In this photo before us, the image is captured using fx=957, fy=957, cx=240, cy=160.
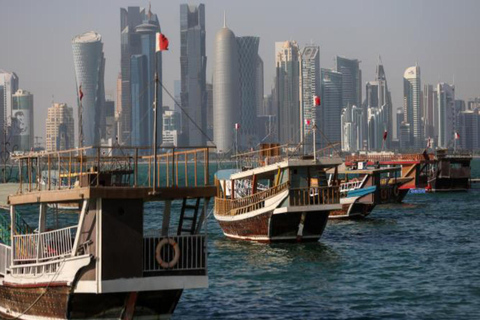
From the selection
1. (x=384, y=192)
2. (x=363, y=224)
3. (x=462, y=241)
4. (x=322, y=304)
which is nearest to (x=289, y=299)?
(x=322, y=304)

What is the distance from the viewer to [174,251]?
2488 cm

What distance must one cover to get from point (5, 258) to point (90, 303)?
16.7 ft

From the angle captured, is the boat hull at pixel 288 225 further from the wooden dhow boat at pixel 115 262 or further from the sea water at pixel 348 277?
the wooden dhow boat at pixel 115 262

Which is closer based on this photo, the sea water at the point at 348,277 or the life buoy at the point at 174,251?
the life buoy at the point at 174,251

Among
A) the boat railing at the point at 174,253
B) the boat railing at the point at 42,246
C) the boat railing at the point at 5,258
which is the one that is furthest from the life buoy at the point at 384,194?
the boat railing at the point at 174,253

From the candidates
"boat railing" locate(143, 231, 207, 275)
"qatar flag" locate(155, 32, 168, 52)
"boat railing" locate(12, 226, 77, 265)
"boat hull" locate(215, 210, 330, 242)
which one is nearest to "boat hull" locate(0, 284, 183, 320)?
"boat railing" locate(143, 231, 207, 275)

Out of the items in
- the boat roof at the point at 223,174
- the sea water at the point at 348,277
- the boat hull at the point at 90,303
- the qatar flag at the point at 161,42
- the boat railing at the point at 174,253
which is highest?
the qatar flag at the point at 161,42


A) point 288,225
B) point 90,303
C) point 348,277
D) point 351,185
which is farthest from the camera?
point 351,185

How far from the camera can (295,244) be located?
4647cm

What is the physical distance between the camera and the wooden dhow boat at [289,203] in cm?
4484

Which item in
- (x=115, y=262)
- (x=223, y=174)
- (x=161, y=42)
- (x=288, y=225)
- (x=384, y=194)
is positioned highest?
(x=161, y=42)

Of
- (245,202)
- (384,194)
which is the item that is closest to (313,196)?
(245,202)

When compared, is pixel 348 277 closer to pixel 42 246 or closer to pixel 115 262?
pixel 42 246

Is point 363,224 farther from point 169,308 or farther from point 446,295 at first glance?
point 169,308
